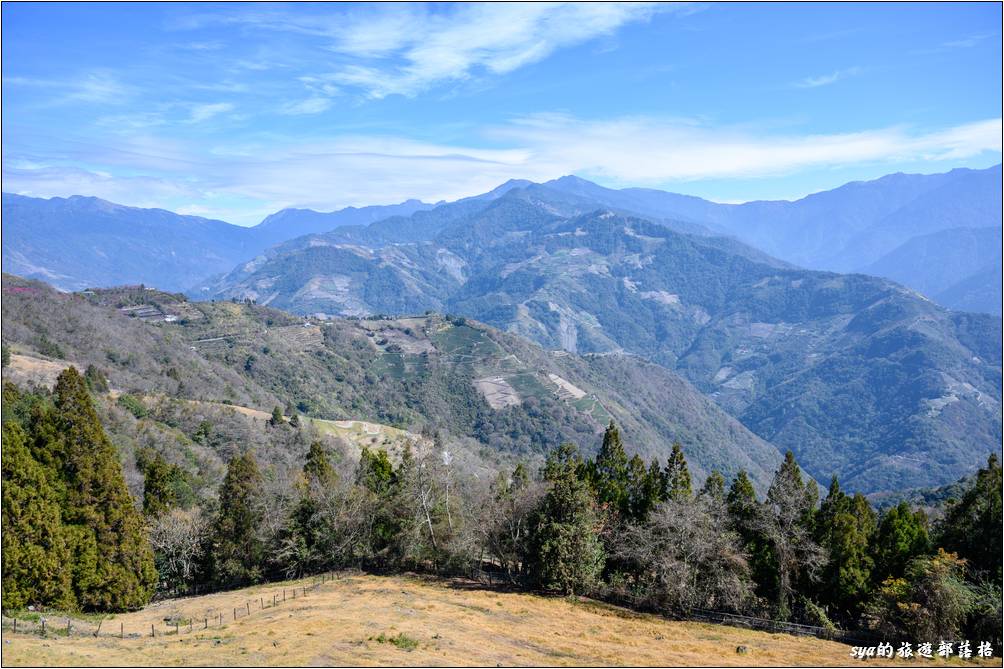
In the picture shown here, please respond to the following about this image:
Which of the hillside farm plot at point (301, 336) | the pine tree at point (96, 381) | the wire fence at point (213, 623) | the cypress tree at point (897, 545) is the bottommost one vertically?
the wire fence at point (213, 623)

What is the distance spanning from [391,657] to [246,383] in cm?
11562

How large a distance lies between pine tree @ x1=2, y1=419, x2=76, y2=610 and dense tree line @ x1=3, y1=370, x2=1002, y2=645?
6cm

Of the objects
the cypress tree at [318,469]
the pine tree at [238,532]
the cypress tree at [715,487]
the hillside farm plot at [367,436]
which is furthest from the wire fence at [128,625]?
the hillside farm plot at [367,436]

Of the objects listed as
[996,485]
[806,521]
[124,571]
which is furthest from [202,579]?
[996,485]

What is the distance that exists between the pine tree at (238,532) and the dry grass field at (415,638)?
4.13 metres

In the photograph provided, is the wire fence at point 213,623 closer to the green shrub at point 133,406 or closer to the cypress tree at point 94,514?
the cypress tree at point 94,514

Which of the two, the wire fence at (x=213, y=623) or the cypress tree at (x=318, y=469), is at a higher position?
the cypress tree at (x=318, y=469)

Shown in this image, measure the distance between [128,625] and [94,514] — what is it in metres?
5.65

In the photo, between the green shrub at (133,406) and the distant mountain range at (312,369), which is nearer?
the green shrub at (133,406)

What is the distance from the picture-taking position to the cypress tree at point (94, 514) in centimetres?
2838

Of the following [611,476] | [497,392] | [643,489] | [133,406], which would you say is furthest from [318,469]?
[497,392]

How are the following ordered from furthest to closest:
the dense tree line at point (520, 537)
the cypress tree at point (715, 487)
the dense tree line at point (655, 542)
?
the cypress tree at point (715, 487) < the dense tree line at point (655, 542) < the dense tree line at point (520, 537)

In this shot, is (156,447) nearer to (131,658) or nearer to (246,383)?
(131,658)

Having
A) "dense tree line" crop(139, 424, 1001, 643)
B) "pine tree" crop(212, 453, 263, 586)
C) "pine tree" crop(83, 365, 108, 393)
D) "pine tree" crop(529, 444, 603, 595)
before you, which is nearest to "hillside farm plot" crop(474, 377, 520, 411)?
"pine tree" crop(83, 365, 108, 393)
